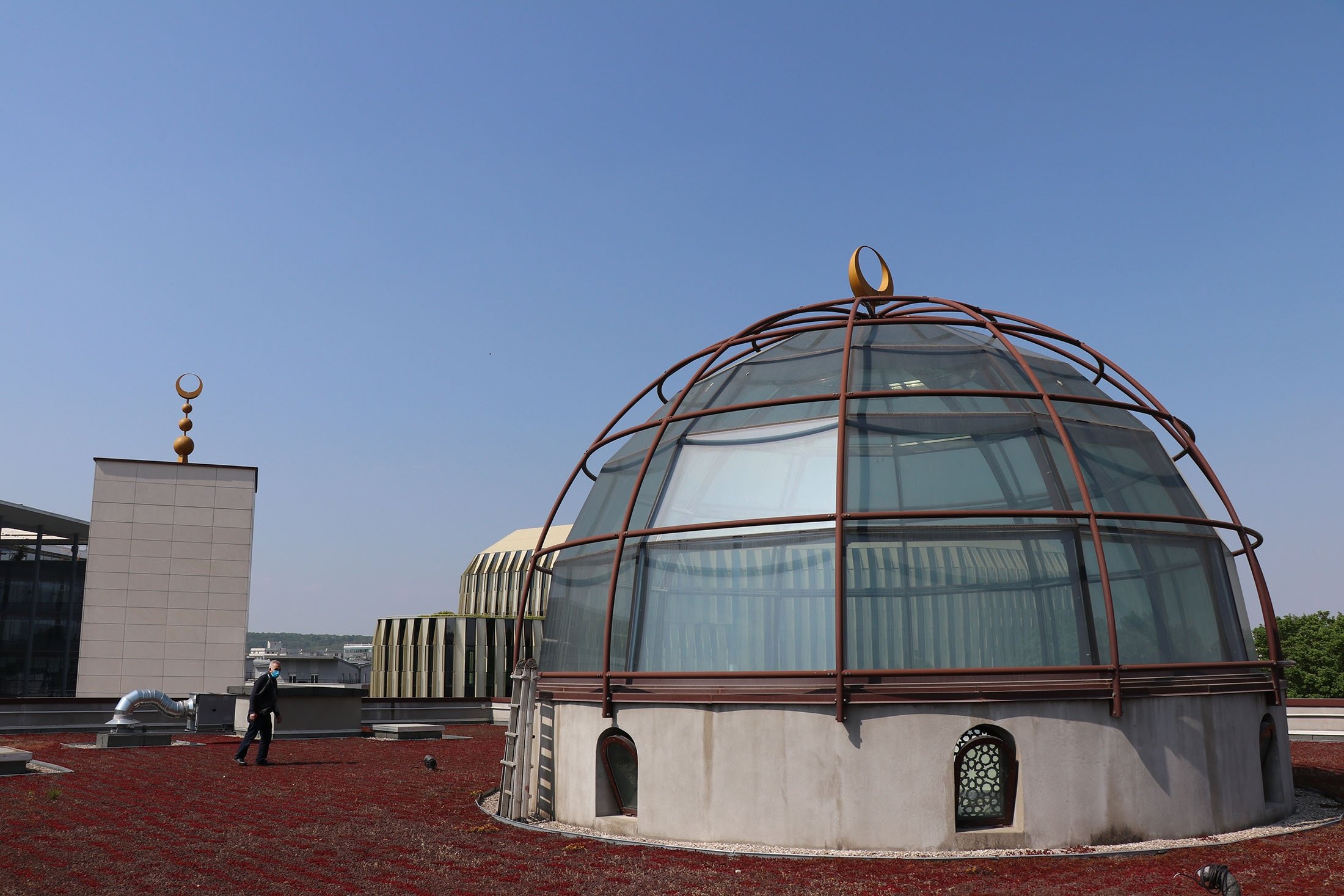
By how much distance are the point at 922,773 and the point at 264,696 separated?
55.7 feet

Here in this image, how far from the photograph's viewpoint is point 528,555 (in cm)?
8888

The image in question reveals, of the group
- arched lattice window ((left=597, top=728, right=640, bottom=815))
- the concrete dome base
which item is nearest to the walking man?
arched lattice window ((left=597, top=728, right=640, bottom=815))

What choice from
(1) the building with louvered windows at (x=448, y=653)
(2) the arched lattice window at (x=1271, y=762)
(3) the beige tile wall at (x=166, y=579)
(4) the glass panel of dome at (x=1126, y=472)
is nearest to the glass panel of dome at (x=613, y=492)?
(4) the glass panel of dome at (x=1126, y=472)

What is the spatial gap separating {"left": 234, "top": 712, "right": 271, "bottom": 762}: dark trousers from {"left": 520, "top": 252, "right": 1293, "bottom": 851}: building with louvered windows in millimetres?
10196

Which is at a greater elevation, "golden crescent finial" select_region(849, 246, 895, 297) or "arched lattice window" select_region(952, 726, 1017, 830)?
"golden crescent finial" select_region(849, 246, 895, 297)

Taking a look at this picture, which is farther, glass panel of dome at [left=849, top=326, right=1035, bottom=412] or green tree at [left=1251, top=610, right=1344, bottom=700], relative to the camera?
green tree at [left=1251, top=610, right=1344, bottom=700]

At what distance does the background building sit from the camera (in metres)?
74.4

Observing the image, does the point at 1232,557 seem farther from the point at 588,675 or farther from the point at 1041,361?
the point at 588,675

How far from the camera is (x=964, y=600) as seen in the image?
15.2 metres

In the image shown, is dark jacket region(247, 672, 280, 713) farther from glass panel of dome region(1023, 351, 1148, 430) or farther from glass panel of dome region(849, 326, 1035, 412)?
glass panel of dome region(1023, 351, 1148, 430)

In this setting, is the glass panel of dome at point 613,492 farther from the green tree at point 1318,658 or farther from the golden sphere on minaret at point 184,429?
the green tree at point 1318,658

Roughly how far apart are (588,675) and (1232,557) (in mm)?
11278

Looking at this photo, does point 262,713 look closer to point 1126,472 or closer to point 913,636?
point 913,636

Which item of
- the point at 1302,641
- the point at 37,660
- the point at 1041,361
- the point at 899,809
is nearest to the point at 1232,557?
the point at 1041,361
